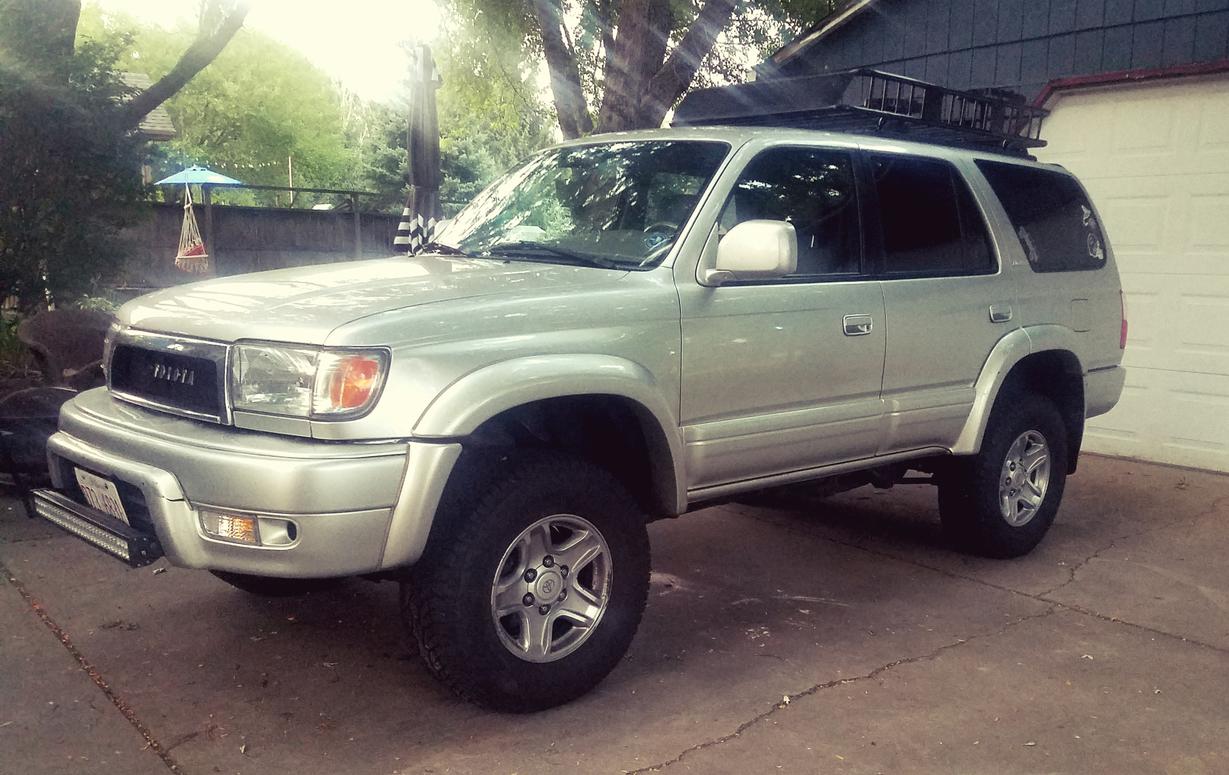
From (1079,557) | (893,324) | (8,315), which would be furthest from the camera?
(8,315)

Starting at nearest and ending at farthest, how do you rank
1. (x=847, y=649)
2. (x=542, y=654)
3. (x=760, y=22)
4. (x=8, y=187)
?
(x=542, y=654) < (x=847, y=649) < (x=8, y=187) < (x=760, y=22)

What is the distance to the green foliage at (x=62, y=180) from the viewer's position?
703cm

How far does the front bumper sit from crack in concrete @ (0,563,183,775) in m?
0.60

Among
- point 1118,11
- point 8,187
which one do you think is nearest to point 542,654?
point 8,187

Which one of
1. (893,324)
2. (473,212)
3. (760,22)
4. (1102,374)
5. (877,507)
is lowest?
(877,507)

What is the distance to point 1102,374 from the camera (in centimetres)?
564

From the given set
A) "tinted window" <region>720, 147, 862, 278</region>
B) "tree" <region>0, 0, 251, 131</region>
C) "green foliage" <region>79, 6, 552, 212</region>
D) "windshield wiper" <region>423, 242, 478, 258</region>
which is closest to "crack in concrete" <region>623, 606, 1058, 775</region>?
"tinted window" <region>720, 147, 862, 278</region>

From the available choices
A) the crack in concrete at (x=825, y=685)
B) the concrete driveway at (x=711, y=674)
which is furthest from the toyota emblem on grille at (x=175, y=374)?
the crack in concrete at (x=825, y=685)

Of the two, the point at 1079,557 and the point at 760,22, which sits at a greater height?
the point at 760,22

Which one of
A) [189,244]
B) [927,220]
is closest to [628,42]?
[927,220]

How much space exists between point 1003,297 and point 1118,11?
4.30 metres

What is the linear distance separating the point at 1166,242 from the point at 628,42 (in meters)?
4.87

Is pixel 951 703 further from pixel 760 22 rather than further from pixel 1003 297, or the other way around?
pixel 760 22

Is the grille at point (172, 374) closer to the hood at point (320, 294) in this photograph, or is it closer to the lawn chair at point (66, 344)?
the hood at point (320, 294)
